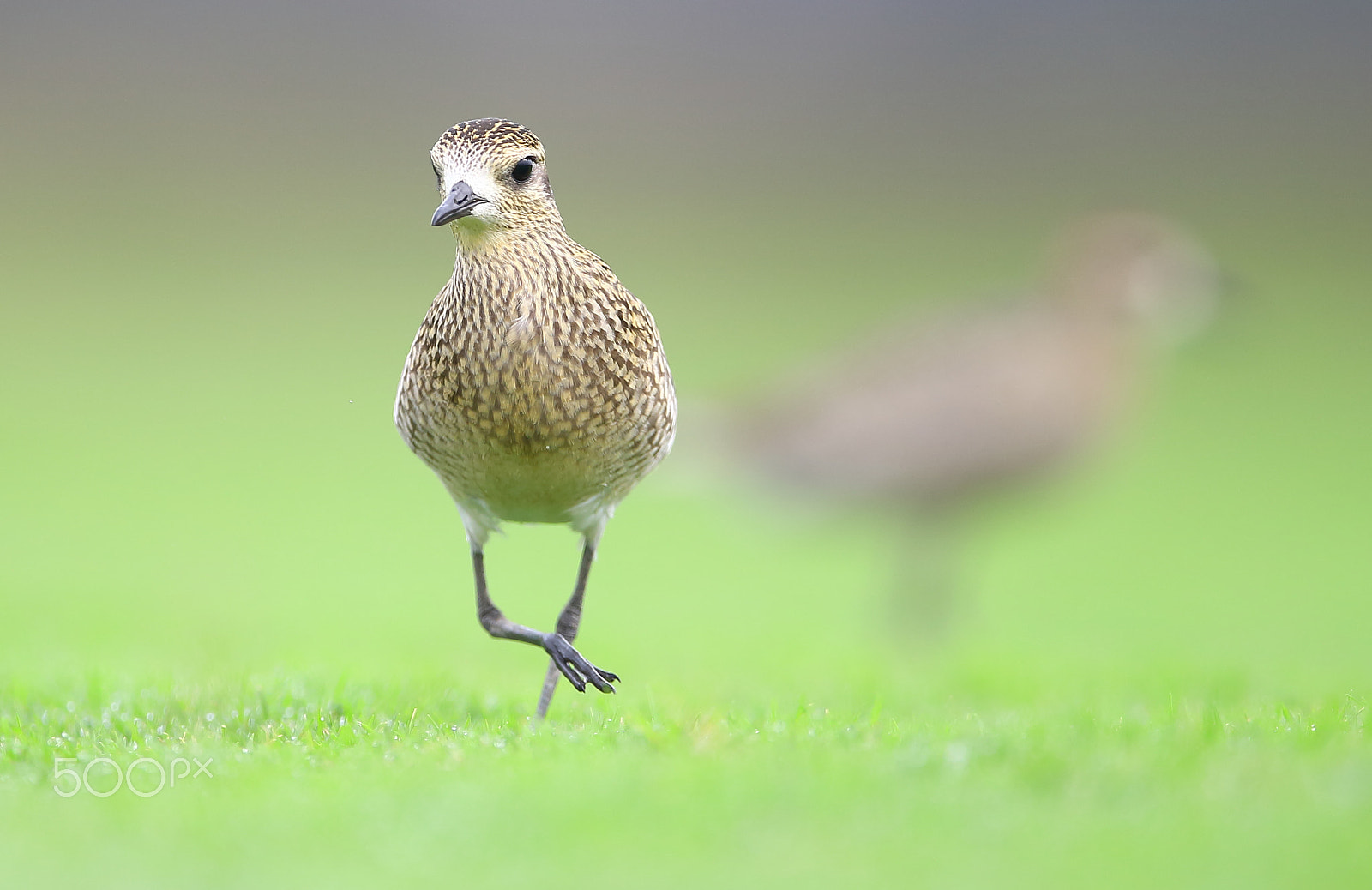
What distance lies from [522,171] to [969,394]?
5.53 meters

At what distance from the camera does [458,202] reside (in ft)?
18.8

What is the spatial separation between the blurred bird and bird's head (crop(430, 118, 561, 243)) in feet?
17.5

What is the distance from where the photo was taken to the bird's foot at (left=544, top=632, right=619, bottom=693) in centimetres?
638

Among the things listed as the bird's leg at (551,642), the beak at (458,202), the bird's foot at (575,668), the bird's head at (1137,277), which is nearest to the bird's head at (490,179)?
the beak at (458,202)

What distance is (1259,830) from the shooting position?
405 centimetres

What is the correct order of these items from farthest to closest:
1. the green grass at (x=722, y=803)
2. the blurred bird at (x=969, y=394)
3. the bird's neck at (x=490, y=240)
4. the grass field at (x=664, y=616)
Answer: the blurred bird at (x=969, y=394) → the bird's neck at (x=490, y=240) → the grass field at (x=664, y=616) → the green grass at (x=722, y=803)

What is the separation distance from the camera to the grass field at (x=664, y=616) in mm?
4215

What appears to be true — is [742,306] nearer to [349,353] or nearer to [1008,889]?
[349,353]

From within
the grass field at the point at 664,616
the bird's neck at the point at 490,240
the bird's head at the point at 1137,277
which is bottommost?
the grass field at the point at 664,616

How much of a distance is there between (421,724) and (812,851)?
85.7 inches

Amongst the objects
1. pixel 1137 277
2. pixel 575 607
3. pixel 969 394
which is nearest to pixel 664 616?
pixel 969 394

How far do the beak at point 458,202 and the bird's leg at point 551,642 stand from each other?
1493 mm

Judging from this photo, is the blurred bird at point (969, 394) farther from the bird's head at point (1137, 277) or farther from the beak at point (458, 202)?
the beak at point (458, 202)

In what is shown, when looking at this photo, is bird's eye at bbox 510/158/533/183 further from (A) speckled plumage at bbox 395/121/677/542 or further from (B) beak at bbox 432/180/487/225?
(B) beak at bbox 432/180/487/225
